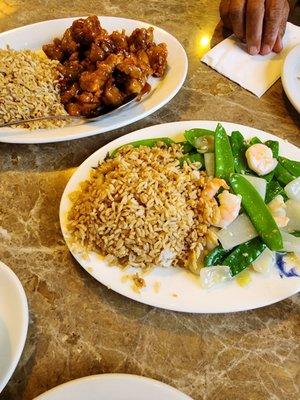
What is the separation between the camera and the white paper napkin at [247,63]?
194 centimetres

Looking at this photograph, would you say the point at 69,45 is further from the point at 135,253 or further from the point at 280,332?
the point at 280,332

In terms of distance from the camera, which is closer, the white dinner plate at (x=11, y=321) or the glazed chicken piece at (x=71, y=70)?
the white dinner plate at (x=11, y=321)

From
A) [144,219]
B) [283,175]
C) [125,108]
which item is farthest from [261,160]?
[125,108]

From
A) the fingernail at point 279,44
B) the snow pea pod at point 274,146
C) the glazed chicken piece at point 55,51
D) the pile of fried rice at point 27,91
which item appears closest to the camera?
the snow pea pod at point 274,146

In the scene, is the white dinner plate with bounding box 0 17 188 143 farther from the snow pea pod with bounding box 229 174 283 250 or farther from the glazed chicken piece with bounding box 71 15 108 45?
the snow pea pod with bounding box 229 174 283 250

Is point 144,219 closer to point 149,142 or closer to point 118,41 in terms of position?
point 149,142

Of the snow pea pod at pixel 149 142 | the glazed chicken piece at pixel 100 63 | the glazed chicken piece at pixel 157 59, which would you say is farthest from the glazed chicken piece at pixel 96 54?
the snow pea pod at pixel 149 142

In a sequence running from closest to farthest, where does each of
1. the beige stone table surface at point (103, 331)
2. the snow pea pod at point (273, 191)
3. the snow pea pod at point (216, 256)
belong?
the beige stone table surface at point (103, 331) < the snow pea pod at point (216, 256) < the snow pea pod at point (273, 191)

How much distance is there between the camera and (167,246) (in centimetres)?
127

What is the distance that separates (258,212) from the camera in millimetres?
1337

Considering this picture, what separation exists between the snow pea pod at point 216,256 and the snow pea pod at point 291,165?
37 centimetres

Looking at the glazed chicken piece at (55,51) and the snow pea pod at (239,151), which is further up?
the glazed chicken piece at (55,51)

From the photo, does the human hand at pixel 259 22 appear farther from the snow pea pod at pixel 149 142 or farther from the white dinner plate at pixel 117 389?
the white dinner plate at pixel 117 389

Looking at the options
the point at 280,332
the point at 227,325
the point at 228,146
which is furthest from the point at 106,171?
the point at 280,332
